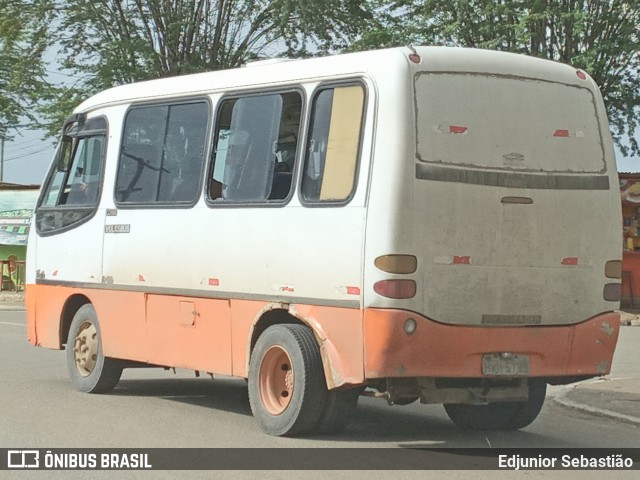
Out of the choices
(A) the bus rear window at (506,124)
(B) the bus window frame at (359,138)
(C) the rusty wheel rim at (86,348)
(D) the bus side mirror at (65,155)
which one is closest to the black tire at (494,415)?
(A) the bus rear window at (506,124)

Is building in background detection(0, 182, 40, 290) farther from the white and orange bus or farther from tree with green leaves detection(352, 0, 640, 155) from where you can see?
the white and orange bus

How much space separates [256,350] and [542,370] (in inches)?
89.6

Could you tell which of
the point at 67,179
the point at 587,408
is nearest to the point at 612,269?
the point at 587,408

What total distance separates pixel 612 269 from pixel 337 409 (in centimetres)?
246

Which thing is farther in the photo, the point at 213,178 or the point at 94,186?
the point at 94,186

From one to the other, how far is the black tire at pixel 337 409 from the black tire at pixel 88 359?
3.44 m

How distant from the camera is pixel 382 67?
975cm

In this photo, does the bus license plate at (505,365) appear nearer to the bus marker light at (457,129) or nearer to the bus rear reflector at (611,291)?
the bus rear reflector at (611,291)

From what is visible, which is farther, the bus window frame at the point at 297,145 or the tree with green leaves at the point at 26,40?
the tree with green leaves at the point at 26,40

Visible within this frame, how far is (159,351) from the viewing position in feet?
39.3

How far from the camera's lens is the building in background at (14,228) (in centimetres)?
3572

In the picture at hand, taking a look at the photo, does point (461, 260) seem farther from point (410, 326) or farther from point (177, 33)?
point (177, 33)

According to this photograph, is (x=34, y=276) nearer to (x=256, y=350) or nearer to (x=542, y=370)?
(x=256, y=350)

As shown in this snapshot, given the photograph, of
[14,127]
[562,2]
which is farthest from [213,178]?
[14,127]
